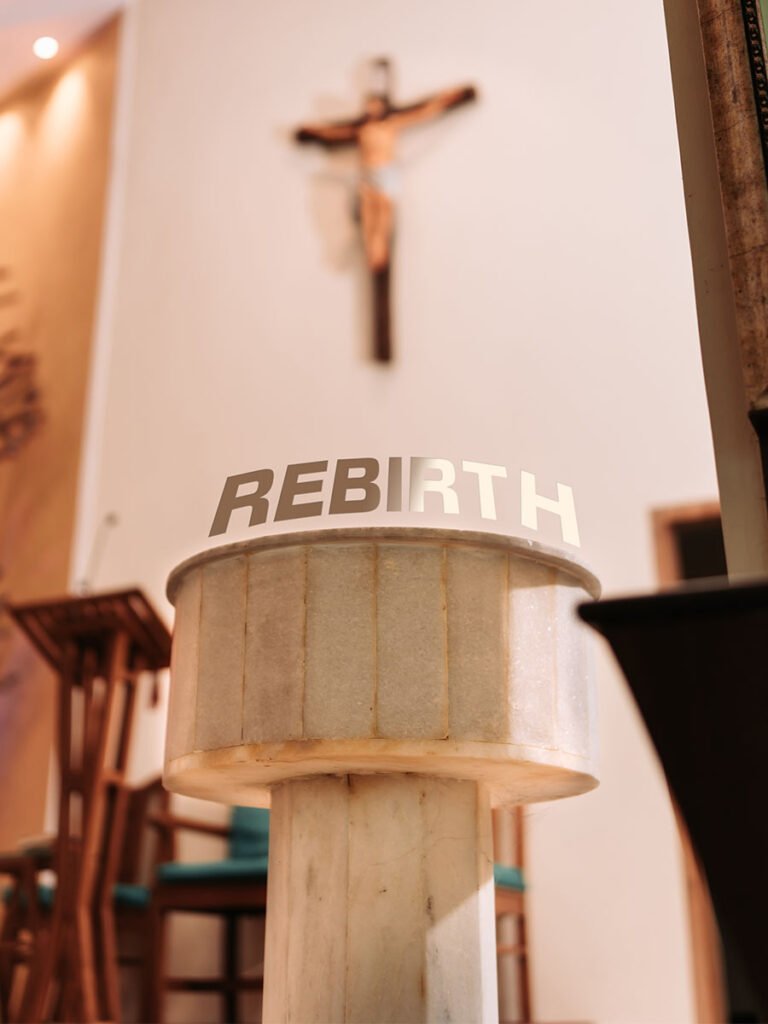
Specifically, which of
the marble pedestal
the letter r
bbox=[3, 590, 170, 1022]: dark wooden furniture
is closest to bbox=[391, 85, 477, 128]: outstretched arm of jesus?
→ bbox=[3, 590, 170, 1022]: dark wooden furniture

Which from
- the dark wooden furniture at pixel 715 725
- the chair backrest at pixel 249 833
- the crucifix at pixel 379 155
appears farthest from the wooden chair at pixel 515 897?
the dark wooden furniture at pixel 715 725

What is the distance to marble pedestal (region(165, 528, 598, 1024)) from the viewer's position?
5.76 feet

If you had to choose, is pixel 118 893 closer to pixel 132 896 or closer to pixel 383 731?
pixel 132 896

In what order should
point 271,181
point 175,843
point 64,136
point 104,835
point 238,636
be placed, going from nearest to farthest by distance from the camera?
point 238,636, point 104,835, point 175,843, point 271,181, point 64,136

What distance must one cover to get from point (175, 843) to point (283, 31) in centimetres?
414

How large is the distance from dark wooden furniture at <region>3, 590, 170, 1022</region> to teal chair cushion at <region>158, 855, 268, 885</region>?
8.6 inches

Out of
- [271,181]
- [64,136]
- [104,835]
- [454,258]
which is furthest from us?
[64,136]

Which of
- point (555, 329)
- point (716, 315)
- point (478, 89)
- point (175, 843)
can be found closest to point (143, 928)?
point (175, 843)

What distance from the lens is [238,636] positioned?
6.16 feet

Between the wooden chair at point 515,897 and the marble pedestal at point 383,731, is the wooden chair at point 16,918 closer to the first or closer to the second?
the wooden chair at point 515,897

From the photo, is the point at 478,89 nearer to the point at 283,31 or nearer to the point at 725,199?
the point at 283,31

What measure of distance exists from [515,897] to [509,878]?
0.44 feet

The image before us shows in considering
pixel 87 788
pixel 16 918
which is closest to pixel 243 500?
pixel 87 788

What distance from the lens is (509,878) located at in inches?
153
